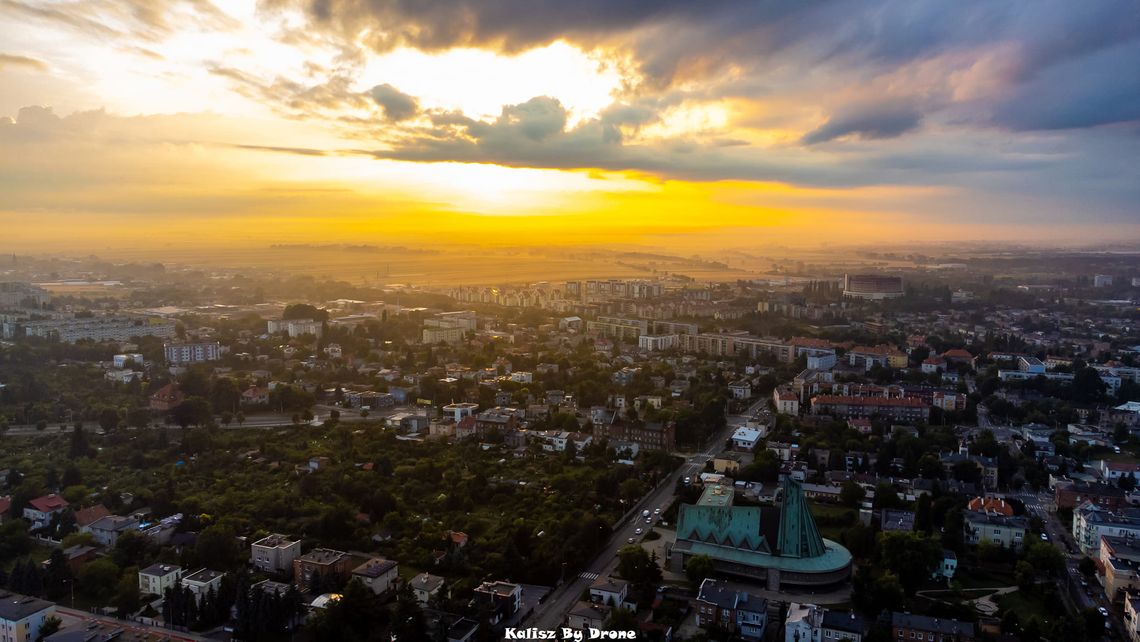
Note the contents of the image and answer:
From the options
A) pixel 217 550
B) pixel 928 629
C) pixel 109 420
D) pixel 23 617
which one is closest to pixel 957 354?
pixel 928 629

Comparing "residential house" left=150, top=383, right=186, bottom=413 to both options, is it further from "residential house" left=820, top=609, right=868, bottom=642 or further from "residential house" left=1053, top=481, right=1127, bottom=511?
"residential house" left=1053, top=481, right=1127, bottom=511

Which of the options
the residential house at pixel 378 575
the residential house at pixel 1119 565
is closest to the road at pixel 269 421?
the residential house at pixel 378 575

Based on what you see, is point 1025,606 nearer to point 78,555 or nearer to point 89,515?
point 78,555

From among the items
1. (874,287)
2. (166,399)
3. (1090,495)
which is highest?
(874,287)

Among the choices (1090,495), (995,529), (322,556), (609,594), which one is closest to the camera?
(609,594)

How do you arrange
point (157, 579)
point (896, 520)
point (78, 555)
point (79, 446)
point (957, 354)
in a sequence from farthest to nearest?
point (957, 354), point (79, 446), point (896, 520), point (78, 555), point (157, 579)

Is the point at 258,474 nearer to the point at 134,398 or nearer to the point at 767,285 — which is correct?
the point at 134,398

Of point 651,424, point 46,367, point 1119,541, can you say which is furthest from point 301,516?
point 46,367
